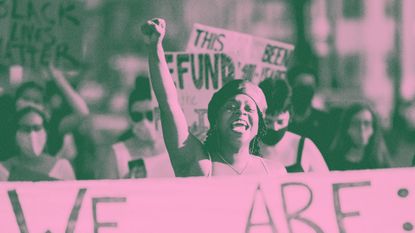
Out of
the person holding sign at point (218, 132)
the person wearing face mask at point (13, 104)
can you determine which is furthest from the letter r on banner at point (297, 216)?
the person wearing face mask at point (13, 104)

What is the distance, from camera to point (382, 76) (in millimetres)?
4887

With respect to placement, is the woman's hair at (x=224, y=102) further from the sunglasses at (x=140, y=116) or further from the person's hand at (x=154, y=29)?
the sunglasses at (x=140, y=116)

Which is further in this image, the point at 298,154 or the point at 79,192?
the point at 298,154

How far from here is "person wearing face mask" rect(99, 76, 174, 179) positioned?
16.1ft

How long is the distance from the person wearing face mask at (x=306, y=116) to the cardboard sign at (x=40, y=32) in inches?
58.7

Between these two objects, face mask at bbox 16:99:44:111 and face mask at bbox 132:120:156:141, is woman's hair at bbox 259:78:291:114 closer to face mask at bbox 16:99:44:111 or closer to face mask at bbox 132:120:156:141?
face mask at bbox 132:120:156:141

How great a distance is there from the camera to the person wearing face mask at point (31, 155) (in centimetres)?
495

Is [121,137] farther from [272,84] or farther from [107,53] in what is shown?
[272,84]

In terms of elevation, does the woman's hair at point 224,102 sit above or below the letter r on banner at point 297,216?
above

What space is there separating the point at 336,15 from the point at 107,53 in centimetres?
157

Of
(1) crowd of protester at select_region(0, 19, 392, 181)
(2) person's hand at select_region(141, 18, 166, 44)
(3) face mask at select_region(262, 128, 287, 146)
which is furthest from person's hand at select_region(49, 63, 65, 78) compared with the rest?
(3) face mask at select_region(262, 128, 287, 146)

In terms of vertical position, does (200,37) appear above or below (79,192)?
above

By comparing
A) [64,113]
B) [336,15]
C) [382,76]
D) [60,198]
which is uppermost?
[336,15]

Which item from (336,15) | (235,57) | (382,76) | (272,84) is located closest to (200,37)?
(235,57)
